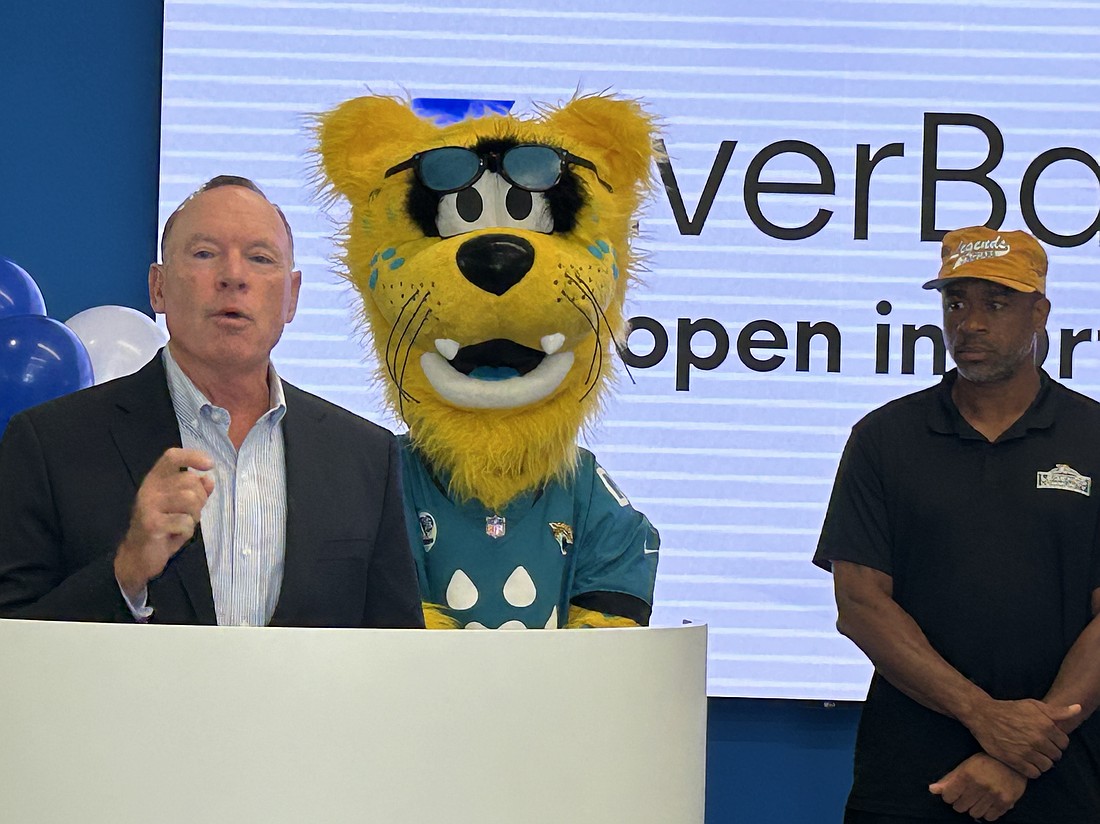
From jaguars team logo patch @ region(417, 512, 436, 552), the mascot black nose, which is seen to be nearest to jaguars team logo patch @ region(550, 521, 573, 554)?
jaguars team logo patch @ region(417, 512, 436, 552)

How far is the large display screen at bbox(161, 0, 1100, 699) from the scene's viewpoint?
137 inches

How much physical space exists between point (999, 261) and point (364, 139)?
47.9 inches

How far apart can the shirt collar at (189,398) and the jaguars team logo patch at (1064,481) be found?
152 cm

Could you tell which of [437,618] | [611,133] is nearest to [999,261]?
[611,133]

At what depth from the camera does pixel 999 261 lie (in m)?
2.55

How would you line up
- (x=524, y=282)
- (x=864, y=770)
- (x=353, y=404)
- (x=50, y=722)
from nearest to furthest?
(x=50, y=722), (x=524, y=282), (x=864, y=770), (x=353, y=404)

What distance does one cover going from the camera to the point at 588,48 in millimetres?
3541

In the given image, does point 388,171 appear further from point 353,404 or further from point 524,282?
point 353,404

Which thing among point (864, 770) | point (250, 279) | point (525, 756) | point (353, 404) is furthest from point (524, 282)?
point (353, 404)

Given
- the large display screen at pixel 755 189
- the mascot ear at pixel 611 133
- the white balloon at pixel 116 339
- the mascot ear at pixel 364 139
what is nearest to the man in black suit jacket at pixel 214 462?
the mascot ear at pixel 364 139

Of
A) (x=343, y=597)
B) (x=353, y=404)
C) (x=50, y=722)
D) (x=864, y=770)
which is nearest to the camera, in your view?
(x=50, y=722)

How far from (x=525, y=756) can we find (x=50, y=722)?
32cm

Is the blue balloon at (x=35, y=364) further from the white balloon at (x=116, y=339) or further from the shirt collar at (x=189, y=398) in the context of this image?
the shirt collar at (x=189, y=398)

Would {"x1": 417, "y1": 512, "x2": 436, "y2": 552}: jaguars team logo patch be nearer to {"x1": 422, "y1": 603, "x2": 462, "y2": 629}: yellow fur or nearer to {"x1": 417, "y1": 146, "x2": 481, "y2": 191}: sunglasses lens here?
{"x1": 422, "y1": 603, "x2": 462, "y2": 629}: yellow fur
